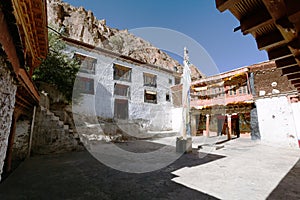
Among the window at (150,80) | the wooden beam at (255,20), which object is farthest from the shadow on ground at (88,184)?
the window at (150,80)

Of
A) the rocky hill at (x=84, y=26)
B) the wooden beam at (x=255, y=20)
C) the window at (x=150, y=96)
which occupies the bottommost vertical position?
the wooden beam at (x=255, y=20)

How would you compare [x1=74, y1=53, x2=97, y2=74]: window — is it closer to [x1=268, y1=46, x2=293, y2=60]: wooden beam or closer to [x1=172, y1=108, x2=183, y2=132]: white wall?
[x1=172, y1=108, x2=183, y2=132]: white wall

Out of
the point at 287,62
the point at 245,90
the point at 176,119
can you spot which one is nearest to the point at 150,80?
the point at 176,119

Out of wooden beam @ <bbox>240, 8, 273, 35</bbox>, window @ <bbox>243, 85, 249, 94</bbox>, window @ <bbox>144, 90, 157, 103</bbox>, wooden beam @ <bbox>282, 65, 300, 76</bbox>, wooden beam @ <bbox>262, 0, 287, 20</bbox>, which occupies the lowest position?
wooden beam @ <bbox>282, 65, 300, 76</bbox>

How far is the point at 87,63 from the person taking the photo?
16281mm

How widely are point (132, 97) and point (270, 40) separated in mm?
17260

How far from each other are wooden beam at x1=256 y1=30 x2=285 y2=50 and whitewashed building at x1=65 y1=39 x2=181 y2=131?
1321 centimetres

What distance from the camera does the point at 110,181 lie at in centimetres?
367

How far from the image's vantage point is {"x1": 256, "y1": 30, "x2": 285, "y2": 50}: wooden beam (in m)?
1.72

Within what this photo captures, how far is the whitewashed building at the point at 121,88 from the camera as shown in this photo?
15438mm

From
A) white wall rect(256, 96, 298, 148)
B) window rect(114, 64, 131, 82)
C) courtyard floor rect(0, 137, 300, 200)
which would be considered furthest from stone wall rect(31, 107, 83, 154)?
white wall rect(256, 96, 298, 148)

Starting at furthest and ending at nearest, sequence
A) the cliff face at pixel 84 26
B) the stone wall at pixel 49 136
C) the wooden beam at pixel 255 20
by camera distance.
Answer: the cliff face at pixel 84 26 < the stone wall at pixel 49 136 < the wooden beam at pixel 255 20

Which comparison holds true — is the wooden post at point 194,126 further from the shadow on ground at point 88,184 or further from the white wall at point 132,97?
the shadow on ground at point 88,184

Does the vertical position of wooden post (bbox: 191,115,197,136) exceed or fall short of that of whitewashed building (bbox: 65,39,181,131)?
it falls short
